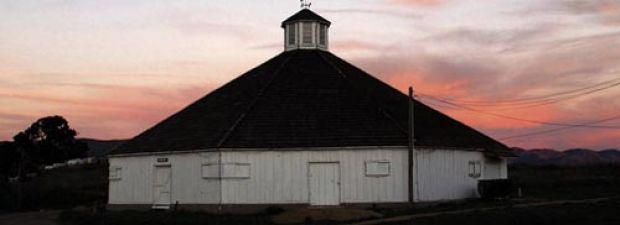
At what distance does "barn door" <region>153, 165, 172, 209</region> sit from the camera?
3794 cm

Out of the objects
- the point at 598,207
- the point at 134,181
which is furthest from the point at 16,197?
the point at 598,207

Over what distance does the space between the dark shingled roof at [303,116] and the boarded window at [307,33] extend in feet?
3.26

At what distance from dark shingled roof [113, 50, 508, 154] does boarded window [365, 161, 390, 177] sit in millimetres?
899

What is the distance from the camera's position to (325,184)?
35625mm

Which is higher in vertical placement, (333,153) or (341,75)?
(341,75)

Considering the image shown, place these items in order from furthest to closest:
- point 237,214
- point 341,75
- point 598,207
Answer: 1. point 341,75
2. point 237,214
3. point 598,207

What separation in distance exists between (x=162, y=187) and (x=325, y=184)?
8112mm

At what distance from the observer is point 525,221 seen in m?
28.6

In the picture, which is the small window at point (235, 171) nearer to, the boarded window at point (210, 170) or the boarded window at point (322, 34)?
the boarded window at point (210, 170)

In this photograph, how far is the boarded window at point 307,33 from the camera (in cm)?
4516

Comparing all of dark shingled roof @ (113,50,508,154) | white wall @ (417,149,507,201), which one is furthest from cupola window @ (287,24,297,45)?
white wall @ (417,149,507,201)

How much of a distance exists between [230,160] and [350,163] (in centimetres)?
533

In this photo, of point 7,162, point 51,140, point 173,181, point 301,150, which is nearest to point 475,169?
point 301,150

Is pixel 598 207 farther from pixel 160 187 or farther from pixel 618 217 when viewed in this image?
pixel 160 187
